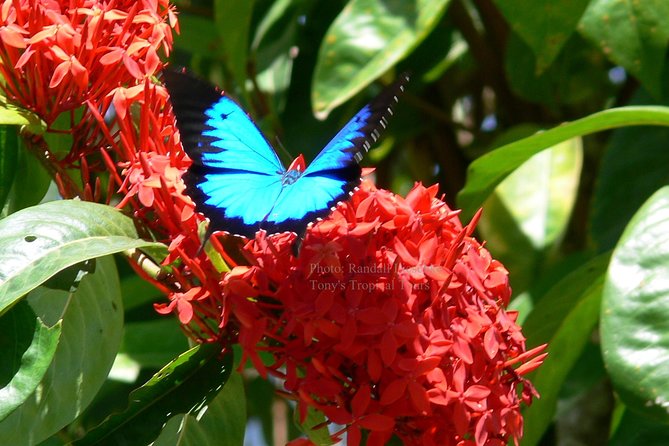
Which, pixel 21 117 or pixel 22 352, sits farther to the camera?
pixel 21 117

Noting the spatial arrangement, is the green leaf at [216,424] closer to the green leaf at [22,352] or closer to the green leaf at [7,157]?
the green leaf at [22,352]

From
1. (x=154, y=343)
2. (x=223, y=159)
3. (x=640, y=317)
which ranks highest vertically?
(x=223, y=159)

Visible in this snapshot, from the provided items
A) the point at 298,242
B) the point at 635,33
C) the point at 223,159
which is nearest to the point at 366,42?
the point at 635,33

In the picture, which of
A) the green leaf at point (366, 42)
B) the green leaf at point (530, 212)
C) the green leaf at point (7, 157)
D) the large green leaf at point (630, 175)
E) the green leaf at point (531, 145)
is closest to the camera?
the green leaf at point (7, 157)

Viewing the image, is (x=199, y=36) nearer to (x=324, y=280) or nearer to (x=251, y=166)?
(x=251, y=166)

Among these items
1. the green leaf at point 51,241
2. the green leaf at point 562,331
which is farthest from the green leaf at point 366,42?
the green leaf at point 51,241

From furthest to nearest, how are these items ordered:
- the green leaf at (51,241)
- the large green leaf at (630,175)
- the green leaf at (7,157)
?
the large green leaf at (630,175) < the green leaf at (7,157) < the green leaf at (51,241)

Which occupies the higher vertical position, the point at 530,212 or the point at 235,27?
the point at 235,27
